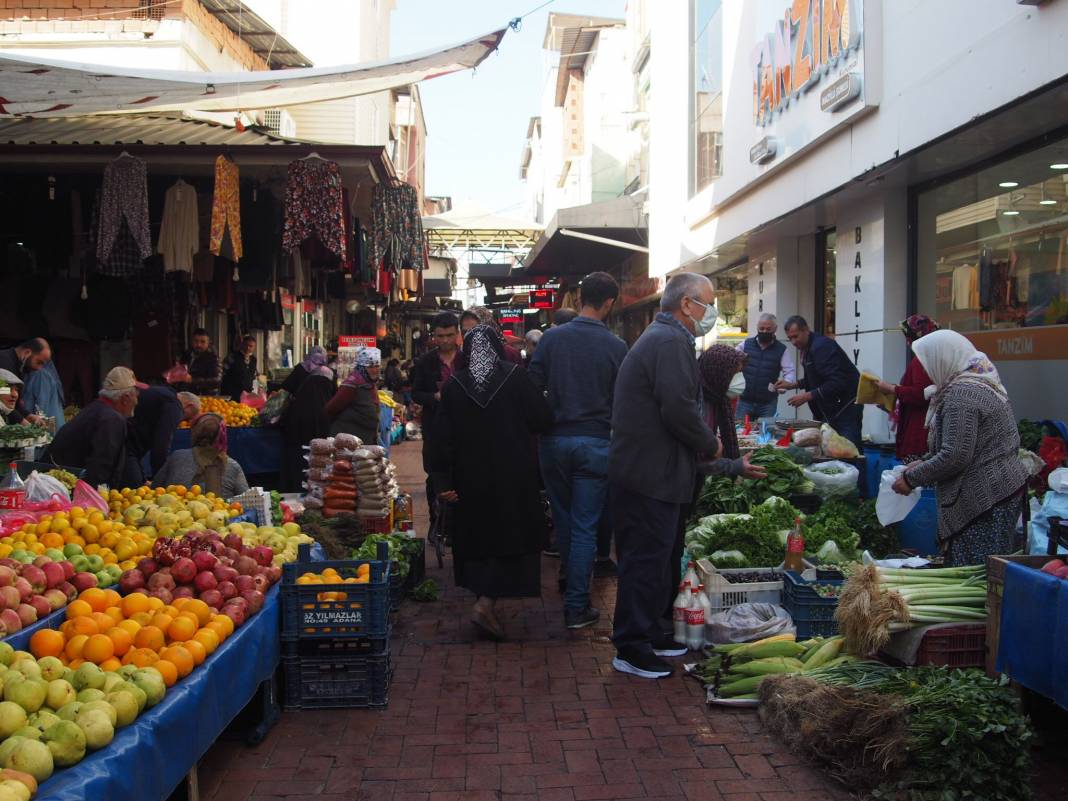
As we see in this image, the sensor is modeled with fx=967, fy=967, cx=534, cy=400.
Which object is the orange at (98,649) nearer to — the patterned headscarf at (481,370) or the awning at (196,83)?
the patterned headscarf at (481,370)

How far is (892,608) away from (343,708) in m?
2.79

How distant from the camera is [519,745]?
14.7 feet

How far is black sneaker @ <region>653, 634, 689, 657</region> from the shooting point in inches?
227

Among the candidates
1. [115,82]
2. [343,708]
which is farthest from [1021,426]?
[115,82]

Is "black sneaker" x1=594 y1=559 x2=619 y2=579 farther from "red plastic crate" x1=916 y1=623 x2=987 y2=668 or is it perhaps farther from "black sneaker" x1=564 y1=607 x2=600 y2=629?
"red plastic crate" x1=916 y1=623 x2=987 y2=668

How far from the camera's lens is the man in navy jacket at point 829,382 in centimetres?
965

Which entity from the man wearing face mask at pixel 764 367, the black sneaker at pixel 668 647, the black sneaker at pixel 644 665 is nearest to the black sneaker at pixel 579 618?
the black sneaker at pixel 668 647

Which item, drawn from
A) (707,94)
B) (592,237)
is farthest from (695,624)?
(592,237)

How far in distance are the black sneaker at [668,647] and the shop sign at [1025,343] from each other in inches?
157

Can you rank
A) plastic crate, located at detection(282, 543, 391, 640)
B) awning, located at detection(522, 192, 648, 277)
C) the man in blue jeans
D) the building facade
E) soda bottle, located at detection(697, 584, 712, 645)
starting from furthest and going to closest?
awning, located at detection(522, 192, 648, 277)
the building facade
the man in blue jeans
soda bottle, located at detection(697, 584, 712, 645)
plastic crate, located at detection(282, 543, 391, 640)

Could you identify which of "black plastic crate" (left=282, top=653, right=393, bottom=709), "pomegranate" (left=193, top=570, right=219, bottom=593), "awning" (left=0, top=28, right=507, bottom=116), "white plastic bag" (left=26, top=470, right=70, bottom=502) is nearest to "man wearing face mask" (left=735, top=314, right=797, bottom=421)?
"awning" (left=0, top=28, right=507, bottom=116)

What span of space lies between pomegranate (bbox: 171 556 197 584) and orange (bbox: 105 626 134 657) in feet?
2.66

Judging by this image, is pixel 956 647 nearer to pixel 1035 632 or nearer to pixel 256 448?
pixel 1035 632

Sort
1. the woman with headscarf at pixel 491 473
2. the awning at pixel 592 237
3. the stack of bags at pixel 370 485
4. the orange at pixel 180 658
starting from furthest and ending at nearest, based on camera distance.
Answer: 1. the awning at pixel 592 237
2. the stack of bags at pixel 370 485
3. the woman with headscarf at pixel 491 473
4. the orange at pixel 180 658
